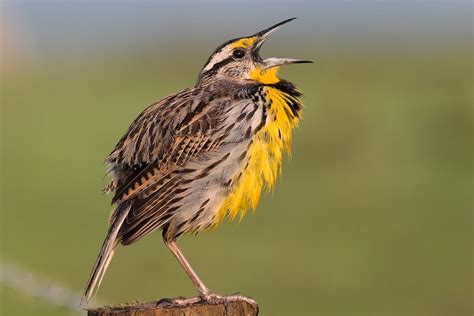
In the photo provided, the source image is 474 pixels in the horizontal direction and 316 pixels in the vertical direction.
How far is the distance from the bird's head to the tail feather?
88 centimetres

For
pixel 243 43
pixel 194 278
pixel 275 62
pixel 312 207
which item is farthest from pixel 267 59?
pixel 312 207

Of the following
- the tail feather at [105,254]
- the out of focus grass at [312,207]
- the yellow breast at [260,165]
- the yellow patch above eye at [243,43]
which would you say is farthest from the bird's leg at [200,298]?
the out of focus grass at [312,207]

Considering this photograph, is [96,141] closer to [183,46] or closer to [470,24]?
[183,46]

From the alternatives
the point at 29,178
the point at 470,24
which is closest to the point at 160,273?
the point at 29,178

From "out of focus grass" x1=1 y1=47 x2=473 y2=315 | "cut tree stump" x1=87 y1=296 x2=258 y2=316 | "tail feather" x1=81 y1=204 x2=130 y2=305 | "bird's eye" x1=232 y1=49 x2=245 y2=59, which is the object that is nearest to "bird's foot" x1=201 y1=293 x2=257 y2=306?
"cut tree stump" x1=87 y1=296 x2=258 y2=316

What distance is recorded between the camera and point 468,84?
1956cm

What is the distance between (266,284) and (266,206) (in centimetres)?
260

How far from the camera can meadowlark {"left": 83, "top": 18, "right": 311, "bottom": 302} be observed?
5008 millimetres

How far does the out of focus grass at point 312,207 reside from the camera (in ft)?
31.4

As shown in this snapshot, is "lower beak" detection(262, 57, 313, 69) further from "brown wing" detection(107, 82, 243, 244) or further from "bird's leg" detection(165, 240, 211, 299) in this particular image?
"bird's leg" detection(165, 240, 211, 299)

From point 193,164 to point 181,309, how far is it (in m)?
0.99

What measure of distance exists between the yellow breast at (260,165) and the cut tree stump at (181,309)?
0.68 m

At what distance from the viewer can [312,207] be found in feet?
40.7

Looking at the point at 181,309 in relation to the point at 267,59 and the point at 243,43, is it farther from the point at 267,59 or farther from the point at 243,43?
the point at 243,43
